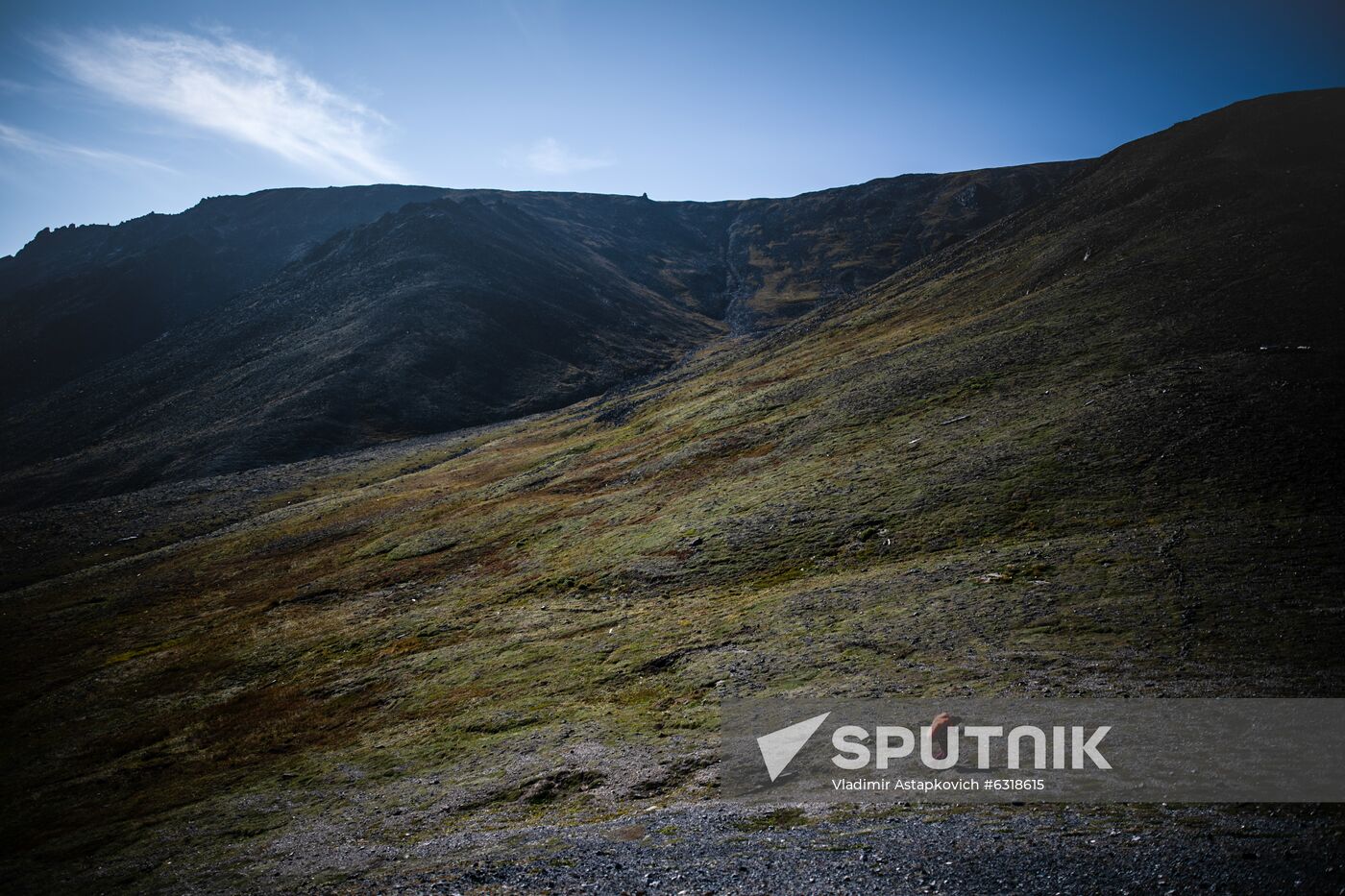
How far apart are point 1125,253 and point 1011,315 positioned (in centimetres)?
1674

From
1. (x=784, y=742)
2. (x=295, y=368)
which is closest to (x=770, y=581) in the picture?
(x=784, y=742)

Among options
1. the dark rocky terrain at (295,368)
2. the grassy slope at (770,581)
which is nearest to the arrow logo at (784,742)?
the grassy slope at (770,581)

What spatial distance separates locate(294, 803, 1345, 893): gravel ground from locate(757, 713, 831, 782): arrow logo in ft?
8.42

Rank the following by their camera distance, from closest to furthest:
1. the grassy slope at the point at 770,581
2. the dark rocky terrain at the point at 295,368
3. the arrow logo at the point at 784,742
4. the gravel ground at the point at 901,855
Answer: the gravel ground at the point at 901,855, the arrow logo at the point at 784,742, the grassy slope at the point at 770,581, the dark rocky terrain at the point at 295,368

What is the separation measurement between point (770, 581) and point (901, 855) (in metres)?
22.5

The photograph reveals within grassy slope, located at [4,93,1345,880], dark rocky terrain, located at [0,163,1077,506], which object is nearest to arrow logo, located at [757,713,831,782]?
grassy slope, located at [4,93,1345,880]

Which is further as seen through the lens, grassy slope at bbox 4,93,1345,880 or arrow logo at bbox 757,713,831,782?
grassy slope at bbox 4,93,1345,880

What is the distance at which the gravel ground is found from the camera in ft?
43.1

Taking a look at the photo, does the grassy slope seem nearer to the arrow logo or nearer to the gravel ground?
the arrow logo

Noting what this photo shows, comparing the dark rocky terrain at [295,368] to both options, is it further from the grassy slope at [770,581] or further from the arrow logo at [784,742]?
the arrow logo at [784,742]

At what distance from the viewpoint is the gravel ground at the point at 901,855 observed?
1315 centimetres

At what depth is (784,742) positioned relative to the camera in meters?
22.5

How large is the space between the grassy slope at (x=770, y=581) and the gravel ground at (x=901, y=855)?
282 cm

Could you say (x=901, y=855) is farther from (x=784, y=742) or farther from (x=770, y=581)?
(x=770, y=581)
